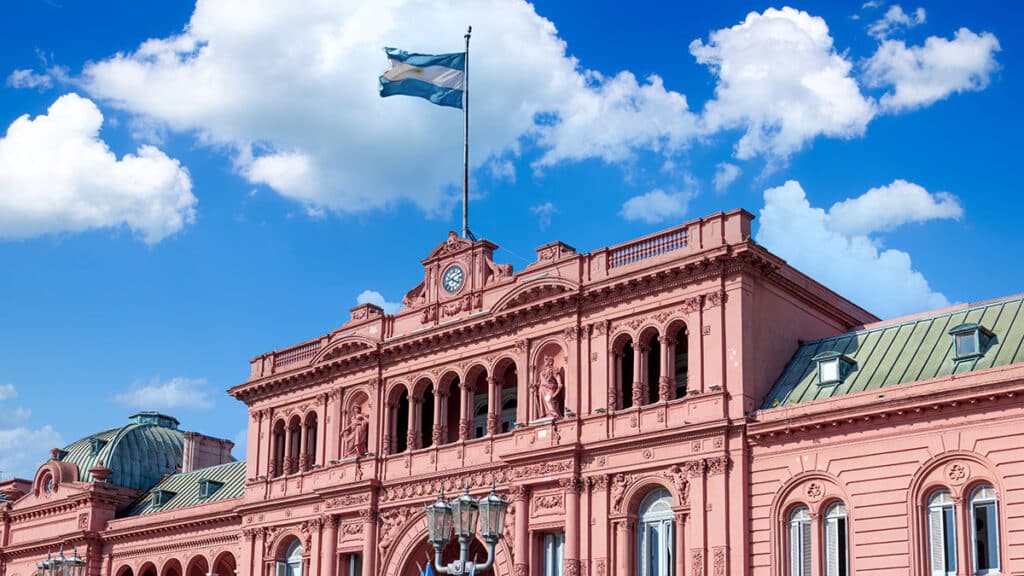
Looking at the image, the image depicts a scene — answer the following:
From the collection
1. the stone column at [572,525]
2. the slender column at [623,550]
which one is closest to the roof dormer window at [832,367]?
the slender column at [623,550]

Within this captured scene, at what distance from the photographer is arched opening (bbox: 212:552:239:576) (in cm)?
6612

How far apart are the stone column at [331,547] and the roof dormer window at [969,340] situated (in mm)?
26218

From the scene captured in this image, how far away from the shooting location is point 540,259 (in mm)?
53094

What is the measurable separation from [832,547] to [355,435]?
886 inches

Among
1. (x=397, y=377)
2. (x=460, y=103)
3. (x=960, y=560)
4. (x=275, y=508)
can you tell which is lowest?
(x=960, y=560)

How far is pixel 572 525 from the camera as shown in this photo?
48.3 meters

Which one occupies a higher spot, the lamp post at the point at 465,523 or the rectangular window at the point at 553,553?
the rectangular window at the point at 553,553

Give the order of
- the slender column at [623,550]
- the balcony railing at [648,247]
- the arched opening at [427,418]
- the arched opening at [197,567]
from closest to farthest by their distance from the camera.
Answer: the slender column at [623,550] → the balcony railing at [648,247] → the arched opening at [427,418] → the arched opening at [197,567]

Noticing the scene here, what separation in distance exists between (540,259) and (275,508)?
57.4 ft

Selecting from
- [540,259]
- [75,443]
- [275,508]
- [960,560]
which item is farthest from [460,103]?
[75,443]

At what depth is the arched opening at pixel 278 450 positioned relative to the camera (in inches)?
2462

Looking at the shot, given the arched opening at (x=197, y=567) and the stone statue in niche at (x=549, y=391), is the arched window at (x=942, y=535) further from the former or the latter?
the arched opening at (x=197, y=567)

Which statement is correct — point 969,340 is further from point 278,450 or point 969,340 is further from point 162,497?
point 162,497

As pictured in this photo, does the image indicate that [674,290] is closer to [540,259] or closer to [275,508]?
[540,259]
